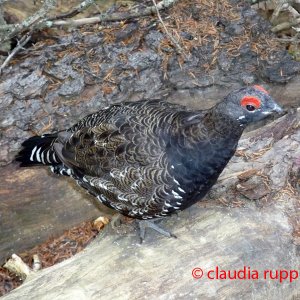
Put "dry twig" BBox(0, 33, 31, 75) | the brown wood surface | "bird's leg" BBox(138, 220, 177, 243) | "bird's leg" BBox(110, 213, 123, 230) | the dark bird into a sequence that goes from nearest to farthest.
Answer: the dark bird
"bird's leg" BBox(138, 220, 177, 243)
"bird's leg" BBox(110, 213, 123, 230)
"dry twig" BBox(0, 33, 31, 75)
the brown wood surface

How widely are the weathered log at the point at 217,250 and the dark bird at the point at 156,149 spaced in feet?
0.90

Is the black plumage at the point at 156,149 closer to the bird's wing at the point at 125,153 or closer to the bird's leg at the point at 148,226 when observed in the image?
the bird's wing at the point at 125,153

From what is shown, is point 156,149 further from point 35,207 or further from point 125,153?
point 35,207

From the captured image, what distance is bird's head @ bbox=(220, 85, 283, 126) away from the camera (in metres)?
3.41

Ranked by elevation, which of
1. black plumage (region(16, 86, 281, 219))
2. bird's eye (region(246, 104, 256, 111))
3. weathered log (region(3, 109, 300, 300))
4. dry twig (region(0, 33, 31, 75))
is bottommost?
weathered log (region(3, 109, 300, 300))

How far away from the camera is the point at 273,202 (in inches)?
153

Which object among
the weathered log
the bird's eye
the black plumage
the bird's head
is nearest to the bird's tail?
the black plumage

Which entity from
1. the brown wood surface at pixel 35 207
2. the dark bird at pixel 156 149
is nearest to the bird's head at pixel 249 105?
the dark bird at pixel 156 149

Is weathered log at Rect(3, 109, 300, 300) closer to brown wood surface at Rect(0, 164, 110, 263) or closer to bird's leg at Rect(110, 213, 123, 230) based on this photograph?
bird's leg at Rect(110, 213, 123, 230)

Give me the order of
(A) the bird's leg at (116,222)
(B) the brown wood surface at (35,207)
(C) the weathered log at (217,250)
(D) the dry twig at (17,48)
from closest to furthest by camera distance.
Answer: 1. (C) the weathered log at (217,250)
2. (A) the bird's leg at (116,222)
3. (D) the dry twig at (17,48)
4. (B) the brown wood surface at (35,207)

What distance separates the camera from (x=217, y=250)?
3.56 meters

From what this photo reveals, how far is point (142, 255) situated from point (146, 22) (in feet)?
7.38

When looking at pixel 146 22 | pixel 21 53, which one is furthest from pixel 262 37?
pixel 21 53

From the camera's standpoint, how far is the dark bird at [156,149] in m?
3.53
